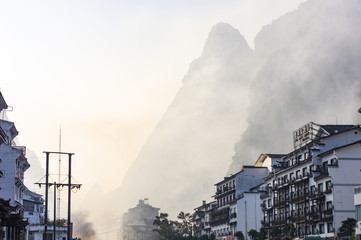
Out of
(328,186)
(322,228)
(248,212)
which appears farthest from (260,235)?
(328,186)

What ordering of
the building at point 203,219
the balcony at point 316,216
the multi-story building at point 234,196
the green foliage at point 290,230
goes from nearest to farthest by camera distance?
the balcony at point 316,216
the green foliage at point 290,230
the multi-story building at point 234,196
the building at point 203,219

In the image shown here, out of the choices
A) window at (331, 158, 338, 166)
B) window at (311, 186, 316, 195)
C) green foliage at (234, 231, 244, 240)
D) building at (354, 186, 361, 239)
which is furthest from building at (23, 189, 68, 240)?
building at (354, 186, 361, 239)

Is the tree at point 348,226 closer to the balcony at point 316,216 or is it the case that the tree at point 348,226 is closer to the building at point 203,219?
the balcony at point 316,216

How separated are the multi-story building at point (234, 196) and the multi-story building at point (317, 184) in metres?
18.8

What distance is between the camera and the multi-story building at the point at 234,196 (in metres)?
143

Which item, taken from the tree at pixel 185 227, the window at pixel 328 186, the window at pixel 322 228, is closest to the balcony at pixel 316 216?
the window at pixel 322 228

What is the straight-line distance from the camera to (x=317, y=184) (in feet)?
326

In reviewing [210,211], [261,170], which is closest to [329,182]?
[261,170]

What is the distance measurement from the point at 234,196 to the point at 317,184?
170ft

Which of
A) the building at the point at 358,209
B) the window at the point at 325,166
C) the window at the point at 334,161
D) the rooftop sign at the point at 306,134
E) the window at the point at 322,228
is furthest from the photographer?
the rooftop sign at the point at 306,134

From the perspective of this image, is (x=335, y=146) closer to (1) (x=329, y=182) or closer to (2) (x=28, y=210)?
(1) (x=329, y=182)

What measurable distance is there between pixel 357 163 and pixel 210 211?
82196 millimetres

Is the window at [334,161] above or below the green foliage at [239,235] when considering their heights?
Result: above

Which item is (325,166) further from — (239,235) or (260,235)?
(239,235)
